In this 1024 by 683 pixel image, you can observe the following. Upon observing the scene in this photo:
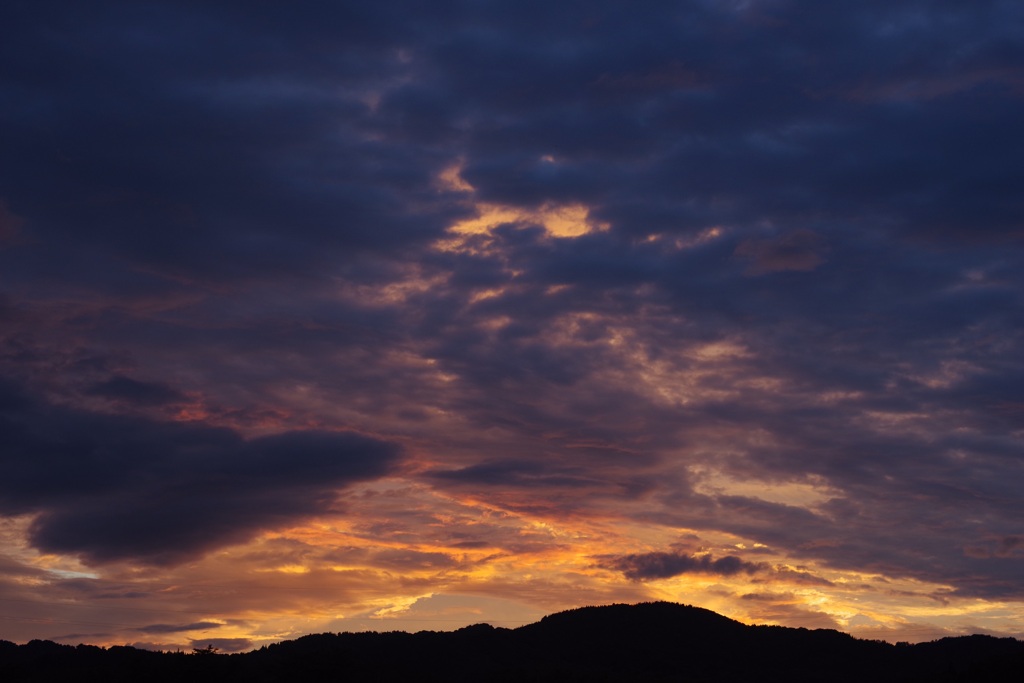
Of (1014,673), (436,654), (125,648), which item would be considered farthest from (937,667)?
(125,648)

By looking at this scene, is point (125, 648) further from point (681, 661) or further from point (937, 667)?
point (937, 667)

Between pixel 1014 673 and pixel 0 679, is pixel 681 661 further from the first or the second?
pixel 0 679

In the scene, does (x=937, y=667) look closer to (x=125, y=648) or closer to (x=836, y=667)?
(x=836, y=667)

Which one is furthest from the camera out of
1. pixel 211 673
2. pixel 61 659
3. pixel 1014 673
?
pixel 61 659

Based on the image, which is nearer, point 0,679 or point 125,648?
point 0,679

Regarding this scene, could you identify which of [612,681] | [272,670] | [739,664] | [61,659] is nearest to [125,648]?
[61,659]

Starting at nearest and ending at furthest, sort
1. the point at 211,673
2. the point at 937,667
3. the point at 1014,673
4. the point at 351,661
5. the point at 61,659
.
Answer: the point at 1014,673 < the point at 211,673 < the point at 351,661 < the point at 937,667 < the point at 61,659

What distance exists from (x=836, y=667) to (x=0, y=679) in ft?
472

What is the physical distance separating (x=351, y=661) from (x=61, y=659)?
81108mm

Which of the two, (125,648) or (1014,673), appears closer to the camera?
(1014,673)

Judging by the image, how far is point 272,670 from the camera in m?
135

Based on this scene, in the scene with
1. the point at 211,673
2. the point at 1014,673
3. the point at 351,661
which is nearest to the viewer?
the point at 1014,673

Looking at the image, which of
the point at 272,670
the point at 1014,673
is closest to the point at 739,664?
the point at 1014,673

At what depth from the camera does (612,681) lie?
137 m
